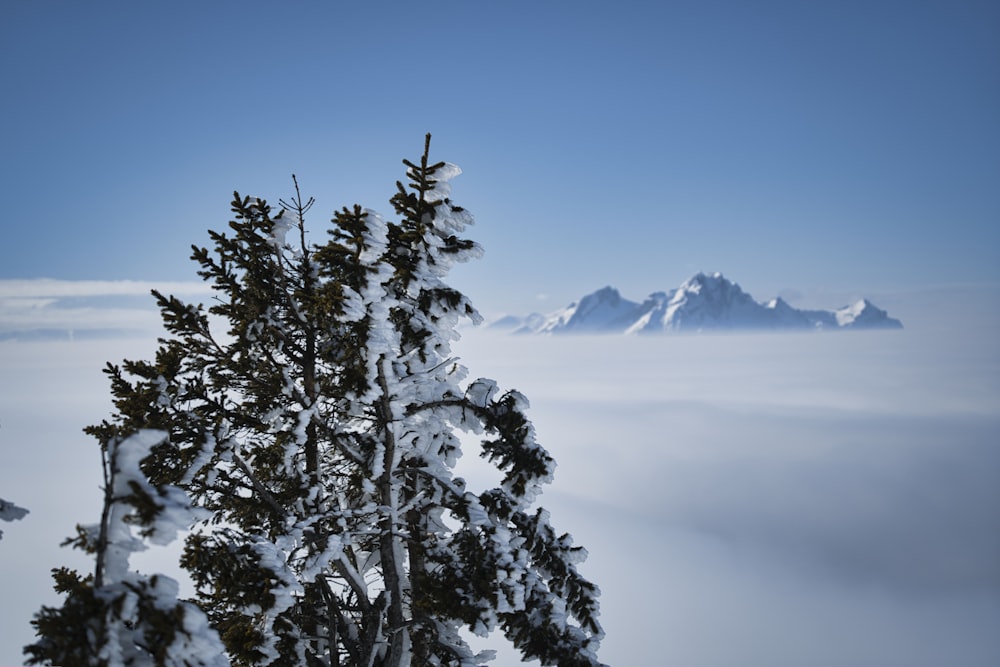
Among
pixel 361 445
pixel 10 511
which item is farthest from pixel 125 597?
pixel 361 445

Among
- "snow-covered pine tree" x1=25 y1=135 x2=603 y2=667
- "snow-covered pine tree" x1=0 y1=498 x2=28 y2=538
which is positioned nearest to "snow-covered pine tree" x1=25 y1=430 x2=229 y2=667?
"snow-covered pine tree" x1=0 y1=498 x2=28 y2=538

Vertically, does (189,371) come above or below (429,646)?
above

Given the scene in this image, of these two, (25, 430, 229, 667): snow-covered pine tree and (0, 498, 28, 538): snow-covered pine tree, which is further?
(0, 498, 28, 538): snow-covered pine tree

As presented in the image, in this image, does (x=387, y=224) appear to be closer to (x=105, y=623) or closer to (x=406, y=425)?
(x=406, y=425)

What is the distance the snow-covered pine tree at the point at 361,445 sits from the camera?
26.2 ft

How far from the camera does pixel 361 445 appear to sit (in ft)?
31.6

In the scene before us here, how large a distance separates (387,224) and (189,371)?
152 inches

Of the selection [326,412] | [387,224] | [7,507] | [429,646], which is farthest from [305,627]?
[387,224]

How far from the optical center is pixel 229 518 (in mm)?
9797

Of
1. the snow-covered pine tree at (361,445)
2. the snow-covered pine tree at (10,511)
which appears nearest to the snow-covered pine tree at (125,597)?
the snow-covered pine tree at (10,511)

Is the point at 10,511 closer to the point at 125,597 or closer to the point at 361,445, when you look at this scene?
the point at 125,597

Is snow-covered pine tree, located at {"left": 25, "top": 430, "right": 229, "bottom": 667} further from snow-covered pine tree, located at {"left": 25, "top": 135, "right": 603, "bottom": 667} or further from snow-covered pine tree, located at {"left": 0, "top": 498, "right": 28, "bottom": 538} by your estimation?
snow-covered pine tree, located at {"left": 25, "top": 135, "right": 603, "bottom": 667}

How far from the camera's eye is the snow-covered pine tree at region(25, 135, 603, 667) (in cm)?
798

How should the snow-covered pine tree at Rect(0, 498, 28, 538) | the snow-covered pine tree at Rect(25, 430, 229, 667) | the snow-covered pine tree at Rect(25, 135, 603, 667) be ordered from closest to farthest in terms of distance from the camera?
1. the snow-covered pine tree at Rect(25, 430, 229, 667)
2. the snow-covered pine tree at Rect(0, 498, 28, 538)
3. the snow-covered pine tree at Rect(25, 135, 603, 667)
